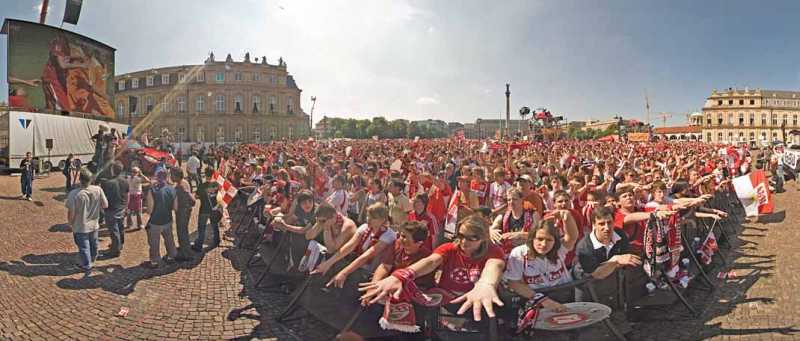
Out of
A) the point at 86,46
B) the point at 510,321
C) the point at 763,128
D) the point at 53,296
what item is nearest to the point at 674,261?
the point at 510,321

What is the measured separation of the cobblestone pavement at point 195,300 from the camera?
4383 millimetres

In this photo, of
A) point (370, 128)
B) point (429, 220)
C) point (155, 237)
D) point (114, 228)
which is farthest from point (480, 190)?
point (370, 128)

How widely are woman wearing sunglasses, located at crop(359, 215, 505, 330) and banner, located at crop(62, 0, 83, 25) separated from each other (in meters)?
36.0

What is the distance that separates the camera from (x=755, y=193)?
786cm

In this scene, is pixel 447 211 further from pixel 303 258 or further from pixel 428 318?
pixel 428 318

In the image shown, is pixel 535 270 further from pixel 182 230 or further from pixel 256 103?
pixel 256 103

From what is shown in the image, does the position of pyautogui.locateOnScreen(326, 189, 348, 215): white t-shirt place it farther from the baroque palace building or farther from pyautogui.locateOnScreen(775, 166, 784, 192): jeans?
the baroque palace building

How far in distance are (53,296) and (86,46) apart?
117 ft

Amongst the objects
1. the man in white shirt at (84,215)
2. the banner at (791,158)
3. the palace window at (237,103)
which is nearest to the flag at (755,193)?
the man in white shirt at (84,215)

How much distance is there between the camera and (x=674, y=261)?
193 inches

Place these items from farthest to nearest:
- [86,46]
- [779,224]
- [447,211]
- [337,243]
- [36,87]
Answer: [86,46] < [36,87] < [779,224] < [447,211] < [337,243]

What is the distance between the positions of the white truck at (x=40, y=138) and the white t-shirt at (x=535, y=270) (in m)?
24.6

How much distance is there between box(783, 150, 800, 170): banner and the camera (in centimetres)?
1775

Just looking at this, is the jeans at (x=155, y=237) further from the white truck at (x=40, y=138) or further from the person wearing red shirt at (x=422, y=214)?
the white truck at (x=40, y=138)
